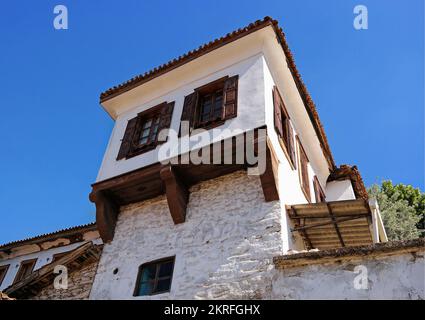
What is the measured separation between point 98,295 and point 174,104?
4.98m

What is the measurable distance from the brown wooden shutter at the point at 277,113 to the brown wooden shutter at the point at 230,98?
95cm

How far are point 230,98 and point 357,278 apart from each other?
16.1ft

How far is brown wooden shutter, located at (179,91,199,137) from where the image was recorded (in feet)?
32.5

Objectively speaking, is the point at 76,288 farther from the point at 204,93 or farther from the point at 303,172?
the point at 303,172

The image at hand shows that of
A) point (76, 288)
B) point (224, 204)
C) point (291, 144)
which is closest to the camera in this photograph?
point (224, 204)

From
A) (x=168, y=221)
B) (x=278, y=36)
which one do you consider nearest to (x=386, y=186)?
(x=278, y=36)

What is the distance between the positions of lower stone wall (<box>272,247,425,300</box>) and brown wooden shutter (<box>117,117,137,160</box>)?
5.28 metres

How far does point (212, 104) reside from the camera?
10180 mm

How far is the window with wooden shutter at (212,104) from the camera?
9375mm

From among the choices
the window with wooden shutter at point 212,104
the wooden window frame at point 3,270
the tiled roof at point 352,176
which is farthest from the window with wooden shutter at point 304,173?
the wooden window frame at point 3,270

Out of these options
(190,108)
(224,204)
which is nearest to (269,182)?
(224,204)

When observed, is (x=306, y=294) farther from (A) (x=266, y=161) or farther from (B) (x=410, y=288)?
(A) (x=266, y=161)

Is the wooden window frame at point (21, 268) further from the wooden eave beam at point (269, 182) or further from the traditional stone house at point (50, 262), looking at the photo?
the wooden eave beam at point (269, 182)

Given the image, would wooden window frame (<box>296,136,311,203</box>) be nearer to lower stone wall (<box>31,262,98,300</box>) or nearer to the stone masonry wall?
the stone masonry wall
